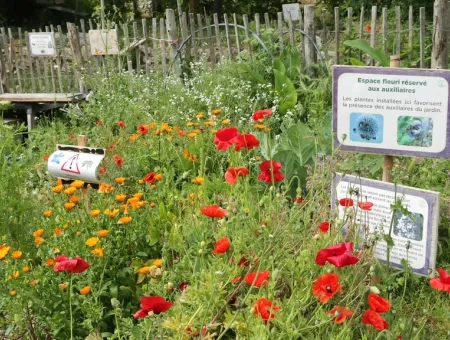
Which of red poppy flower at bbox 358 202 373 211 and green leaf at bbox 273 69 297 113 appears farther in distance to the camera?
green leaf at bbox 273 69 297 113

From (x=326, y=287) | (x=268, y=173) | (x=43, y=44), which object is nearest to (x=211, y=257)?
(x=268, y=173)

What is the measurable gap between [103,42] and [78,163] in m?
4.35

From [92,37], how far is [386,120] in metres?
5.27

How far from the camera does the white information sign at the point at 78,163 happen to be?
3314 millimetres

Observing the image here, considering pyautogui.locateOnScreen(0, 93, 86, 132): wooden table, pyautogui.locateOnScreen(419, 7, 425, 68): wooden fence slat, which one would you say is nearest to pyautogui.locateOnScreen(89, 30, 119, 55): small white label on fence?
pyautogui.locateOnScreen(0, 93, 86, 132): wooden table

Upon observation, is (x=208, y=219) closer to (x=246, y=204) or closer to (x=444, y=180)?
(x=246, y=204)

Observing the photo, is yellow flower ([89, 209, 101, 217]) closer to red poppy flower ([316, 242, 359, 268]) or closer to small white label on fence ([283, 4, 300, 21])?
red poppy flower ([316, 242, 359, 268])

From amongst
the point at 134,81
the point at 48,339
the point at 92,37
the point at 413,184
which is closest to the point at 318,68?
the point at 134,81

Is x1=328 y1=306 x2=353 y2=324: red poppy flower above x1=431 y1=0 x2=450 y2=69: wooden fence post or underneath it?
underneath

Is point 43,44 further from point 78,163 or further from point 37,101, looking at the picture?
point 78,163

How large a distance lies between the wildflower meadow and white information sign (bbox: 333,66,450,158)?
0.20 metres

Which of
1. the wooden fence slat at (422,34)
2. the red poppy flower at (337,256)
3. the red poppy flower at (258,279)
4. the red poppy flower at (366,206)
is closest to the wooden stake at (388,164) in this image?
the red poppy flower at (366,206)

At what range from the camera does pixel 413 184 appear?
3996 mm

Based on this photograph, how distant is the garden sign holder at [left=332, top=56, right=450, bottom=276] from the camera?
9.45ft
